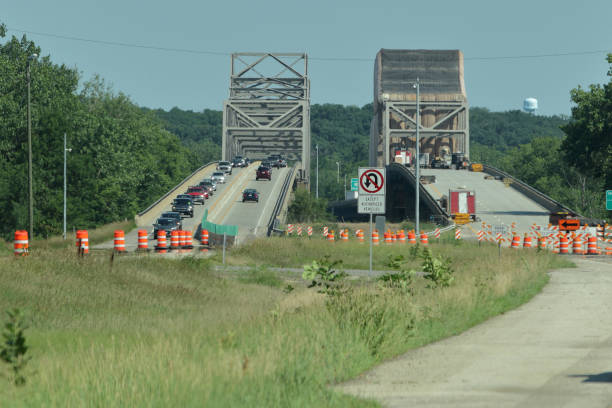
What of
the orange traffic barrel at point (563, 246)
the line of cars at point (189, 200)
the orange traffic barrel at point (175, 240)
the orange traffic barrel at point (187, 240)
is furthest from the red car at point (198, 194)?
the orange traffic barrel at point (563, 246)

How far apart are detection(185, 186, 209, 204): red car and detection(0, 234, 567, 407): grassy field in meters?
57.0

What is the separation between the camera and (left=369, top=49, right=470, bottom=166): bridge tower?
132 meters

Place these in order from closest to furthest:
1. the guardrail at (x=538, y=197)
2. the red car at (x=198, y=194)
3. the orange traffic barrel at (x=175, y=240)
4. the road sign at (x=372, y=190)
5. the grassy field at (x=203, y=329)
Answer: the grassy field at (x=203, y=329) < the road sign at (x=372, y=190) < the orange traffic barrel at (x=175, y=240) < the guardrail at (x=538, y=197) < the red car at (x=198, y=194)

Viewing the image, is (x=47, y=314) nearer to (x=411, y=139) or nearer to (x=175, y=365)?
(x=175, y=365)

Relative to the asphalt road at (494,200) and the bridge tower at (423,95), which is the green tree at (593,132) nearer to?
the asphalt road at (494,200)

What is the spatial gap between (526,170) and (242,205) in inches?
4122

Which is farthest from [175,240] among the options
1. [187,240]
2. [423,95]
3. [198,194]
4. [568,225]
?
[423,95]

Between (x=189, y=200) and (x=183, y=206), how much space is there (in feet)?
4.15

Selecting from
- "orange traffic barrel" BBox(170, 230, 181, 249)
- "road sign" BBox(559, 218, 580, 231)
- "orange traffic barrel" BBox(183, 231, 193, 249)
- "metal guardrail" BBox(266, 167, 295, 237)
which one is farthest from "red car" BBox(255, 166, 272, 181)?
"orange traffic barrel" BBox(170, 230, 181, 249)

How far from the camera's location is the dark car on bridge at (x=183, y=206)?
72562 mm

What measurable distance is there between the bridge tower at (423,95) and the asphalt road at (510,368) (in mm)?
115956

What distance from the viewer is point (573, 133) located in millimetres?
77812

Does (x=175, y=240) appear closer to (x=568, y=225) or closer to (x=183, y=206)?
(x=568, y=225)

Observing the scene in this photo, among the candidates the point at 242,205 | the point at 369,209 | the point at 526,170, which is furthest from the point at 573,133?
the point at 526,170
